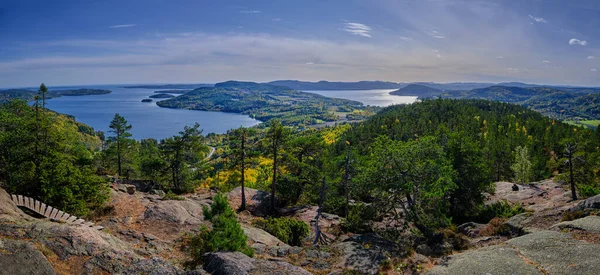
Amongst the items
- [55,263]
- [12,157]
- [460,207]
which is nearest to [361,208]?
[460,207]

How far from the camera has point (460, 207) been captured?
28500 mm

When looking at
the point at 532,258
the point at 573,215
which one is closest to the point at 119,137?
the point at 532,258

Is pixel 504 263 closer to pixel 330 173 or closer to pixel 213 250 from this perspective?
pixel 213 250

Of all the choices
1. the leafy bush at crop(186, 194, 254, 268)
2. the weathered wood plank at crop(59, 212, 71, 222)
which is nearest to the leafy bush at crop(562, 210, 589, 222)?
the leafy bush at crop(186, 194, 254, 268)

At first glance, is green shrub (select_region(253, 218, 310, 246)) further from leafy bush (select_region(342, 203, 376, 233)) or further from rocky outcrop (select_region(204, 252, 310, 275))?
rocky outcrop (select_region(204, 252, 310, 275))

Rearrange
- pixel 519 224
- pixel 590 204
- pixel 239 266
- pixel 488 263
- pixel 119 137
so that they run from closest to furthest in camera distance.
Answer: pixel 239 266 < pixel 488 263 < pixel 590 204 < pixel 519 224 < pixel 119 137

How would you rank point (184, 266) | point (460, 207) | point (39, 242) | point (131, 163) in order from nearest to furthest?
point (39, 242)
point (184, 266)
point (460, 207)
point (131, 163)

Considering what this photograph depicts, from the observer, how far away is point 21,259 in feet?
31.3

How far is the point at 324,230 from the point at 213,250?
13.4m

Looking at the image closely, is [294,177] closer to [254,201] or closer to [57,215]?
[254,201]

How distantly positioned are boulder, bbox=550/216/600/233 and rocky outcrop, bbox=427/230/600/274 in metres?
1.29

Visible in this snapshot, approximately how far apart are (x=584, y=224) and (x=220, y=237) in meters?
20.5

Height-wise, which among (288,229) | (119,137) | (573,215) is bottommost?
(288,229)

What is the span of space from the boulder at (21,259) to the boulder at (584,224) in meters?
25.4
